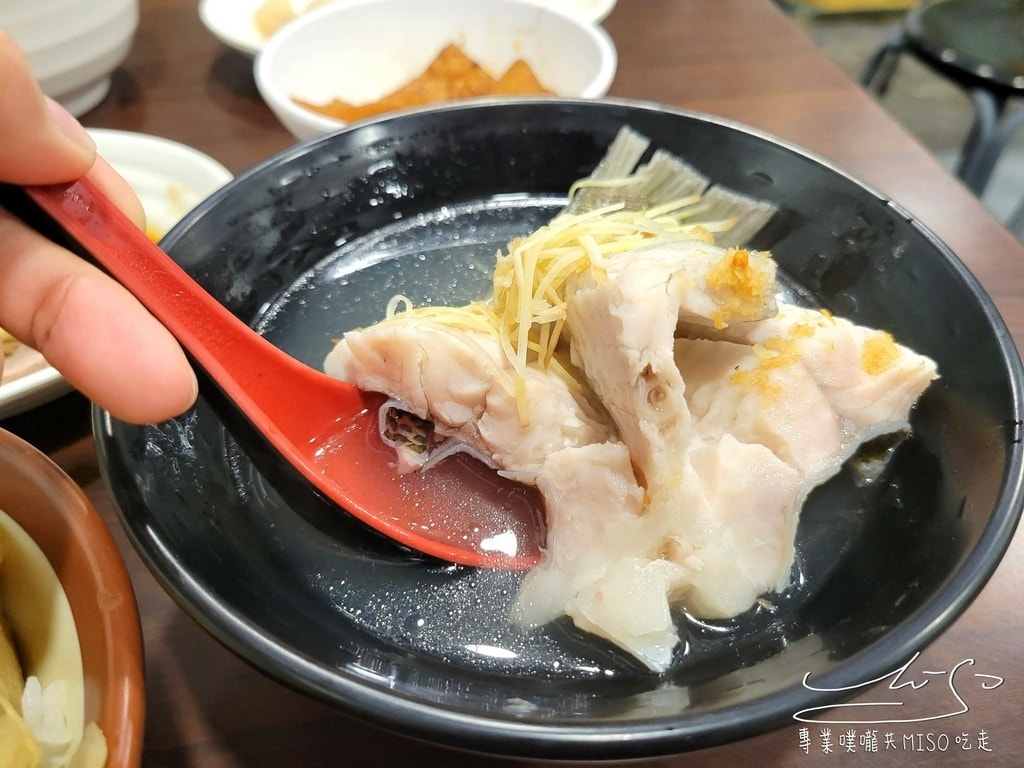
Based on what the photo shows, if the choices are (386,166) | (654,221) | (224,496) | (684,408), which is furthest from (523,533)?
(386,166)

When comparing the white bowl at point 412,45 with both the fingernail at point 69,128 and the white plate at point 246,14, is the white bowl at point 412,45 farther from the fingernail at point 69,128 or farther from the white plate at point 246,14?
the fingernail at point 69,128

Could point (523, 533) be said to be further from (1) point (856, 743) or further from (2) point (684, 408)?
(1) point (856, 743)

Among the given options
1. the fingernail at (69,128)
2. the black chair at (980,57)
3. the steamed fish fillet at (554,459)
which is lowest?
the steamed fish fillet at (554,459)

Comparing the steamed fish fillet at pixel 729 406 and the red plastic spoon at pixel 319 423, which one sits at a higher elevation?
the steamed fish fillet at pixel 729 406

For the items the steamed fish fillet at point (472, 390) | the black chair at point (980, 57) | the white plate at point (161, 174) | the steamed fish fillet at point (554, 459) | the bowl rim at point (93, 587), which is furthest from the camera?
the black chair at point (980, 57)
